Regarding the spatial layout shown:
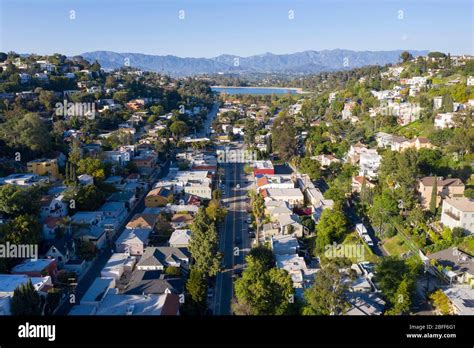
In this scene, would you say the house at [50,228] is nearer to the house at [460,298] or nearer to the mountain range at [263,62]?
the house at [460,298]

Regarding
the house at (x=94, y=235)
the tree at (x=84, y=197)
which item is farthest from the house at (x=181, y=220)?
the tree at (x=84, y=197)

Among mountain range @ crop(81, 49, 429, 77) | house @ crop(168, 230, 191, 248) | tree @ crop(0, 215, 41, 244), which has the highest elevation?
mountain range @ crop(81, 49, 429, 77)

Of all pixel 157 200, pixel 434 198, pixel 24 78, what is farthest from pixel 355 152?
pixel 24 78

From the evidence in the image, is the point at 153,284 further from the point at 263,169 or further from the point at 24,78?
the point at 24,78

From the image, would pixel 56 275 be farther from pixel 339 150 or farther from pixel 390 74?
pixel 390 74

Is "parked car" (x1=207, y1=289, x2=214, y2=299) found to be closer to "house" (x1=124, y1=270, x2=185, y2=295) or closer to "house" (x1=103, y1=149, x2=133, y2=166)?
"house" (x1=124, y1=270, x2=185, y2=295)

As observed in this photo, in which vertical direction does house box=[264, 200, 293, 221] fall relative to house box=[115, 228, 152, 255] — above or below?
above

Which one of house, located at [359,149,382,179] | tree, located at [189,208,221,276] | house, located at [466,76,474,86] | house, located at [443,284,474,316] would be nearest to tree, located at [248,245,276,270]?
tree, located at [189,208,221,276]
